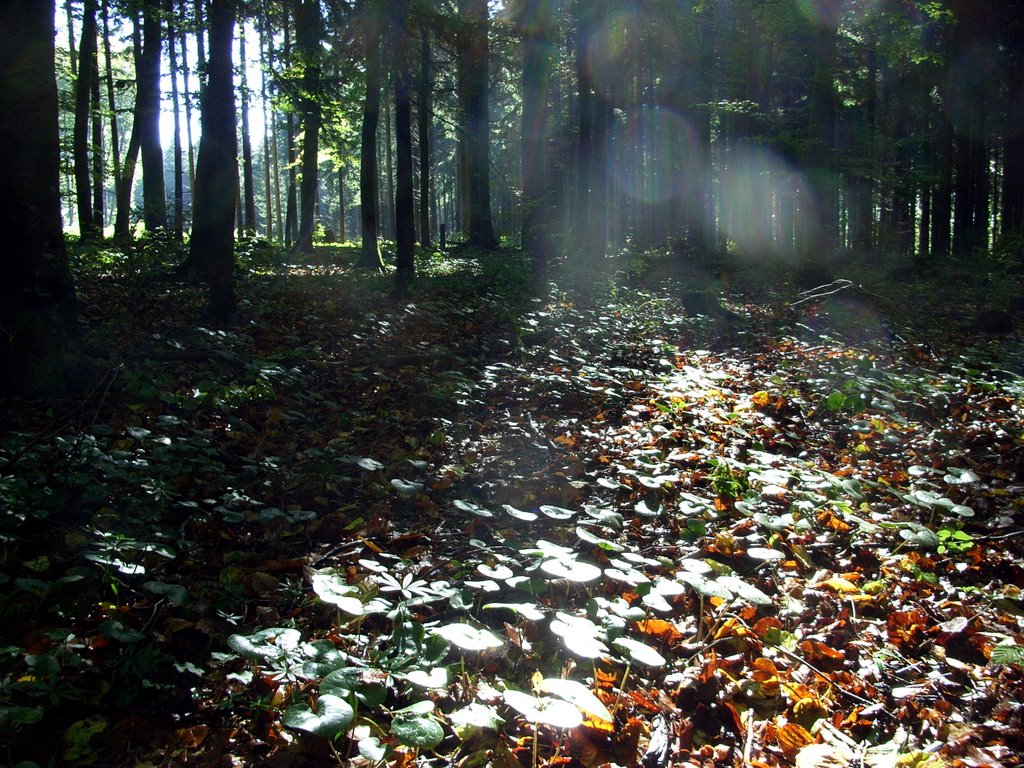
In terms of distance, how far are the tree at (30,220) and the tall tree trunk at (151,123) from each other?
25.6 ft

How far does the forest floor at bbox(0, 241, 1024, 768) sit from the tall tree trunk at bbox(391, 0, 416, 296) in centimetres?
408

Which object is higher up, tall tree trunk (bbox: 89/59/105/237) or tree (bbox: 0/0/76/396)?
tall tree trunk (bbox: 89/59/105/237)

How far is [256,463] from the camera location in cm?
430

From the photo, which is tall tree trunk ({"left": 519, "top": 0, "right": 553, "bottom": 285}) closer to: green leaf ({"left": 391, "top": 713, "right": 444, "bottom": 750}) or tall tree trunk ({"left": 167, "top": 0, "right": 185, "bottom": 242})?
tall tree trunk ({"left": 167, "top": 0, "right": 185, "bottom": 242})

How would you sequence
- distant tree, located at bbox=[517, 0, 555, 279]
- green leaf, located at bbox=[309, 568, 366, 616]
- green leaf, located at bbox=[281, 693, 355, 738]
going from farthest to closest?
distant tree, located at bbox=[517, 0, 555, 279], green leaf, located at bbox=[309, 568, 366, 616], green leaf, located at bbox=[281, 693, 355, 738]

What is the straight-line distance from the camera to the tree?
502 cm

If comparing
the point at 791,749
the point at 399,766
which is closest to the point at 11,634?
the point at 399,766

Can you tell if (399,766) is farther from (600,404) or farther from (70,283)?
(70,283)

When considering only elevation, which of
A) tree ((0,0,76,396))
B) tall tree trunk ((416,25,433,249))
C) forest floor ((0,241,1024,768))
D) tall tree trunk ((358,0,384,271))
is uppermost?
tall tree trunk ((416,25,433,249))

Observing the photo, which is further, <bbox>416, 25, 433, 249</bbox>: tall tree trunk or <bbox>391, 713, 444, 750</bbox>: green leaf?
<bbox>416, 25, 433, 249</bbox>: tall tree trunk

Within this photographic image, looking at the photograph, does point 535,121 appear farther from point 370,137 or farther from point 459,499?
point 459,499

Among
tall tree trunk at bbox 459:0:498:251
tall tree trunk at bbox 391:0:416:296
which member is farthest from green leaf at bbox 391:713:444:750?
tall tree trunk at bbox 459:0:498:251

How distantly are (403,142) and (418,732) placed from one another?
34.8 feet

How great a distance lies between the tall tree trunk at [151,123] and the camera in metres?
13.4
